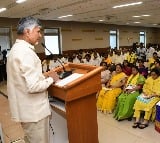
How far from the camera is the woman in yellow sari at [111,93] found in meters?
4.14

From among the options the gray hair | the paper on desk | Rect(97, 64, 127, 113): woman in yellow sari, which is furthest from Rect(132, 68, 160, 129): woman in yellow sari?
the gray hair

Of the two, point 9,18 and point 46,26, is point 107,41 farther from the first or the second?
point 9,18

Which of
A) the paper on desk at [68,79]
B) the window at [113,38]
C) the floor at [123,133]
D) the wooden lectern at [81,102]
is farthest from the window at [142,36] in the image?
the paper on desk at [68,79]

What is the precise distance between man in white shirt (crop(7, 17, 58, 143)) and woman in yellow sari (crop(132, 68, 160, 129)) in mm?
2186

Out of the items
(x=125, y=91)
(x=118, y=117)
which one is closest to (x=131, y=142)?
(x=118, y=117)

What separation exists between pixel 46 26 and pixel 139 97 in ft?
24.8

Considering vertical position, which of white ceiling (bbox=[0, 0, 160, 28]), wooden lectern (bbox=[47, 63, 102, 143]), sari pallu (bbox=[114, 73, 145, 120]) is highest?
white ceiling (bbox=[0, 0, 160, 28])

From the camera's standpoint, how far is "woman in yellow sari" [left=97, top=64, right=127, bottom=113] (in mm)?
4145

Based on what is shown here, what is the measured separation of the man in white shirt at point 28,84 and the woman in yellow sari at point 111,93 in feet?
8.53

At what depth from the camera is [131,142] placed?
2900 mm

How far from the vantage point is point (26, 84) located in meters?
1.52

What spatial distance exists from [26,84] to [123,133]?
85.4 inches

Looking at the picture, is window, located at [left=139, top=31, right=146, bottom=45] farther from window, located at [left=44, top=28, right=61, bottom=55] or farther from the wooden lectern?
the wooden lectern

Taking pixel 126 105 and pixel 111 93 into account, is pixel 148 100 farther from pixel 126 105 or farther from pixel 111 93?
pixel 111 93
